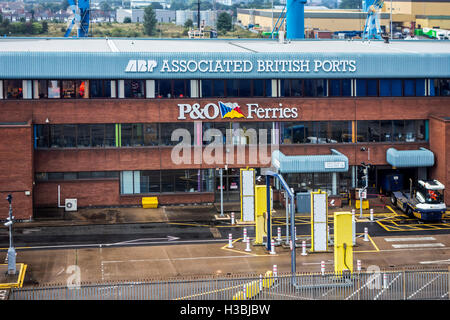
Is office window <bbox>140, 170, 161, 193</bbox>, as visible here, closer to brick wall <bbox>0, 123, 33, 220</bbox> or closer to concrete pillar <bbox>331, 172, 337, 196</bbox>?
brick wall <bbox>0, 123, 33, 220</bbox>

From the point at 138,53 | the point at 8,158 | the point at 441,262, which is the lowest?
the point at 441,262

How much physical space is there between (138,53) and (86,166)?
28.0 ft

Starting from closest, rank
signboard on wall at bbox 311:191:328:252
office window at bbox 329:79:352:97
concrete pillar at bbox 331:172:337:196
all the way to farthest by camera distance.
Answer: signboard on wall at bbox 311:191:328:252 → concrete pillar at bbox 331:172:337:196 → office window at bbox 329:79:352:97

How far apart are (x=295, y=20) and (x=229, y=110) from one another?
36934 millimetres

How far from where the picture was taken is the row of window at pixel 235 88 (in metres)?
59.2

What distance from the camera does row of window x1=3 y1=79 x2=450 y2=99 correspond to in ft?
194

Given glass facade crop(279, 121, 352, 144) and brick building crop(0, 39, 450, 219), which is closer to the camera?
brick building crop(0, 39, 450, 219)

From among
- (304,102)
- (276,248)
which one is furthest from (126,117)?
(276,248)

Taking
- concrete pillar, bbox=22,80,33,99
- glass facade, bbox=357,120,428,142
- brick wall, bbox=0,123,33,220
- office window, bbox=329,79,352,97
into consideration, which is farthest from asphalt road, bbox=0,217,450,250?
office window, bbox=329,79,352,97

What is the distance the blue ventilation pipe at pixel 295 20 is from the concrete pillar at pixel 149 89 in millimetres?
37141

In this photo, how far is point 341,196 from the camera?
2438 inches

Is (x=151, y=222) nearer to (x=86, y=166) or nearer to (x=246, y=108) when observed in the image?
(x=86, y=166)

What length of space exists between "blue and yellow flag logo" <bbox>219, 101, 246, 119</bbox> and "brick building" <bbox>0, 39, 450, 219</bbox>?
7cm

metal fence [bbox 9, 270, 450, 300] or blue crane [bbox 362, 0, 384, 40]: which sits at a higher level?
blue crane [bbox 362, 0, 384, 40]
